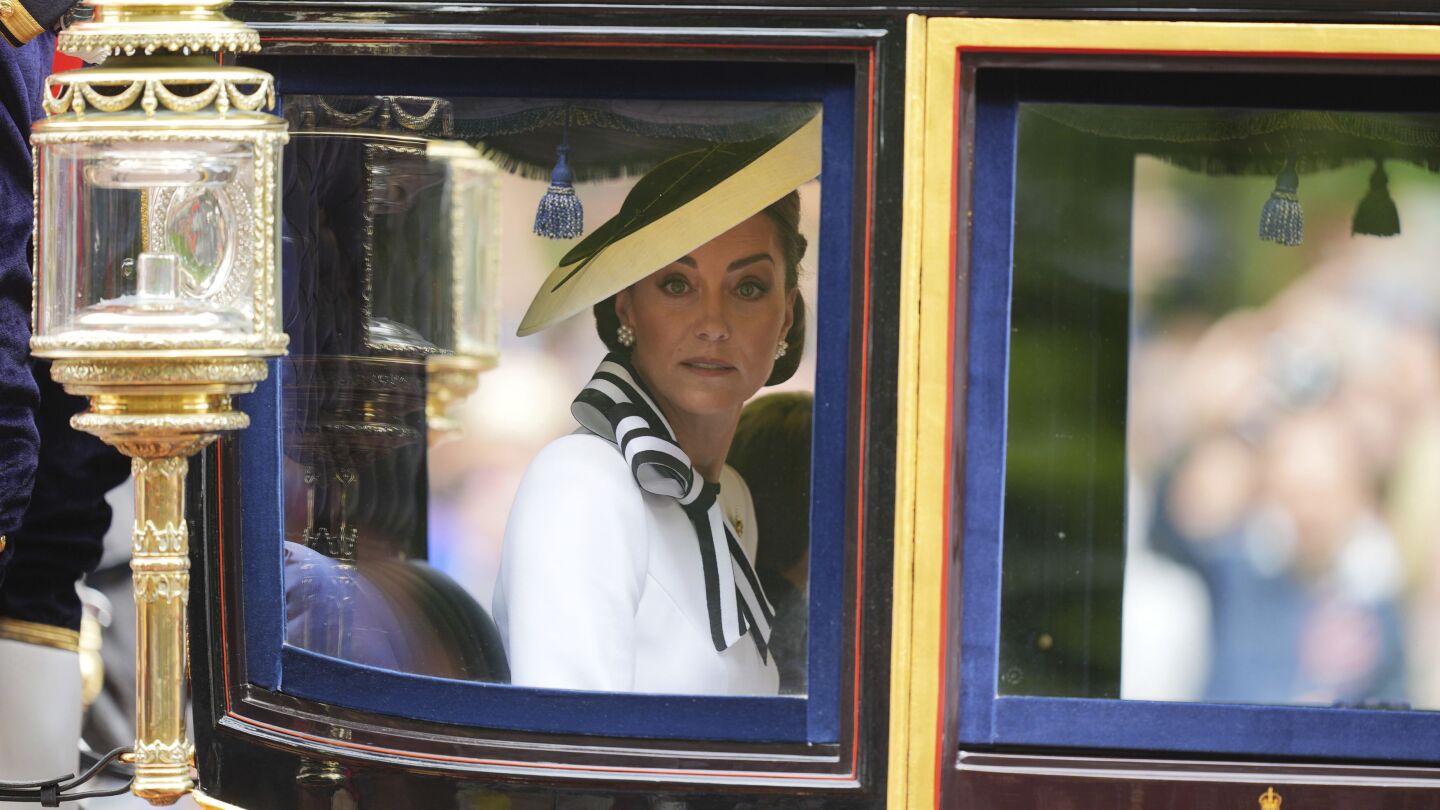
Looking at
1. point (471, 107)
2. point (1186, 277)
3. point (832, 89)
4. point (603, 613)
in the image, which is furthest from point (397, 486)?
point (1186, 277)

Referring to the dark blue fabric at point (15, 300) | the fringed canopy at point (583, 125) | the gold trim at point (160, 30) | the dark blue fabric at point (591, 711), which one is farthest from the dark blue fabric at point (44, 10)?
the dark blue fabric at point (591, 711)

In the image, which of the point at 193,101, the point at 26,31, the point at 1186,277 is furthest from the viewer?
the point at 26,31

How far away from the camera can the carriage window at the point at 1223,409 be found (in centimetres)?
164

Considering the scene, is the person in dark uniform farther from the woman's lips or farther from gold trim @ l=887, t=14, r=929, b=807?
gold trim @ l=887, t=14, r=929, b=807

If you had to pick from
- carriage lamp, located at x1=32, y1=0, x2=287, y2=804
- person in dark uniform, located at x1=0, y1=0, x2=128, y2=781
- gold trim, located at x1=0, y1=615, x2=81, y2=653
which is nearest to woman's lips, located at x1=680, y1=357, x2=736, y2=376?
carriage lamp, located at x1=32, y1=0, x2=287, y2=804

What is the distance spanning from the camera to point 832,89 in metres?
1.63

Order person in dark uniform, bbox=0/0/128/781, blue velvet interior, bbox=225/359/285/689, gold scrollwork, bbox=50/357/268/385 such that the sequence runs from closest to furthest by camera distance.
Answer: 1. gold scrollwork, bbox=50/357/268/385
2. blue velvet interior, bbox=225/359/285/689
3. person in dark uniform, bbox=0/0/128/781

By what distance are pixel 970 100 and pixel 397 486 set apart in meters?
0.71

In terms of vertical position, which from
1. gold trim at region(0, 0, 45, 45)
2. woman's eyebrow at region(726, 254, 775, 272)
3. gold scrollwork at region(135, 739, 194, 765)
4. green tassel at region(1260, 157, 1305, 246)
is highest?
gold trim at region(0, 0, 45, 45)

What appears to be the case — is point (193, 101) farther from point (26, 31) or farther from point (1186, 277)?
point (1186, 277)

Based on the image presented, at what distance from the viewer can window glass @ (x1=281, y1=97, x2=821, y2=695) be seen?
1.66m

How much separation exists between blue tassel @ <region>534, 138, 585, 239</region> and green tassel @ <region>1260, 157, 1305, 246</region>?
686 mm

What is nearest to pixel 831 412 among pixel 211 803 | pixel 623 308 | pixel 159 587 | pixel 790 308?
pixel 790 308

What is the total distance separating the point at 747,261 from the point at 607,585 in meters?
0.36
